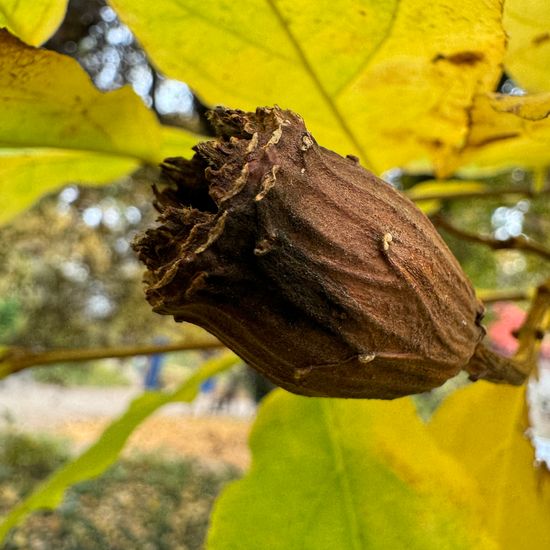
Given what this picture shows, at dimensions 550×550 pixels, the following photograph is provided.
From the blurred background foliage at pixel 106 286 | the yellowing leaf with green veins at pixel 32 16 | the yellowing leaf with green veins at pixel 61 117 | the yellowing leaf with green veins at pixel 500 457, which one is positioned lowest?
the blurred background foliage at pixel 106 286

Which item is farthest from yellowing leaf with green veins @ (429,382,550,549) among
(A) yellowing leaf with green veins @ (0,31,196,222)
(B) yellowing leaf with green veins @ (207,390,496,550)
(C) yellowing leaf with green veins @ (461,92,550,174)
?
(A) yellowing leaf with green veins @ (0,31,196,222)

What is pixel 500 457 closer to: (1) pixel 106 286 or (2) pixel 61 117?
(2) pixel 61 117

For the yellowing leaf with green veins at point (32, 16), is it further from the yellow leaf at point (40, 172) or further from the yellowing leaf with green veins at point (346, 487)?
the yellowing leaf with green veins at point (346, 487)

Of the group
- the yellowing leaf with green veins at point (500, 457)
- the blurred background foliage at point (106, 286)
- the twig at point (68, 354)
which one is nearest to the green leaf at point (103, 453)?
the twig at point (68, 354)

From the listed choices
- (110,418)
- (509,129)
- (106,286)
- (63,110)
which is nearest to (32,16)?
(63,110)

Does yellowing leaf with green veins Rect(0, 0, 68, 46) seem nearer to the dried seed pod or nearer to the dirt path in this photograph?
the dried seed pod
